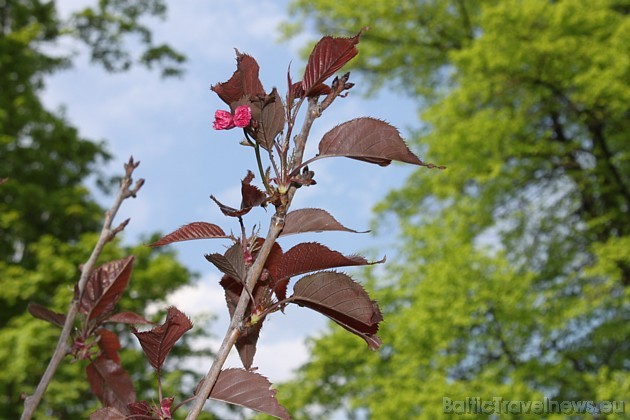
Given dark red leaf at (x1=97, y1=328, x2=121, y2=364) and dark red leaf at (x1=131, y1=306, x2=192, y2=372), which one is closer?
dark red leaf at (x1=131, y1=306, x2=192, y2=372)

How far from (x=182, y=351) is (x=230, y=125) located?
511 inches

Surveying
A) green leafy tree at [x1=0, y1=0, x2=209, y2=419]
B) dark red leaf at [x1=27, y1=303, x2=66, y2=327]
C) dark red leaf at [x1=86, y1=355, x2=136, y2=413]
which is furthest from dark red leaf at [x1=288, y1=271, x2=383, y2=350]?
green leafy tree at [x1=0, y1=0, x2=209, y2=419]

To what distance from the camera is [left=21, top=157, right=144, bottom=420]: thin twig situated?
164cm

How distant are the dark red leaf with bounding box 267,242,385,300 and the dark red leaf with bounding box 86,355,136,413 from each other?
713mm

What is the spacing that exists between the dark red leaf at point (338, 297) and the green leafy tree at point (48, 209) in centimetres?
1074

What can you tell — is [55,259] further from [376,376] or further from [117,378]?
[117,378]

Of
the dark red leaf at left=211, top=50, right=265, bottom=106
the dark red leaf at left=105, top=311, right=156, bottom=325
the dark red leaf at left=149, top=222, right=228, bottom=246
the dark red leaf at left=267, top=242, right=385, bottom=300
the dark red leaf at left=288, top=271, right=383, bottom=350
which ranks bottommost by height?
the dark red leaf at left=288, top=271, right=383, bottom=350

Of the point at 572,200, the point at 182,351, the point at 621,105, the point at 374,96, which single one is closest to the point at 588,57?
the point at 621,105

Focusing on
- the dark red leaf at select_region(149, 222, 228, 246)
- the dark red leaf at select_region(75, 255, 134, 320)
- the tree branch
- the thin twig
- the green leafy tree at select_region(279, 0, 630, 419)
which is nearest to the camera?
the tree branch

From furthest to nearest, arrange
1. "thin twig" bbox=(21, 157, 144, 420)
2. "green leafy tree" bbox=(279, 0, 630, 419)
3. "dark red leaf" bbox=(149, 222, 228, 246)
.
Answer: "green leafy tree" bbox=(279, 0, 630, 419), "thin twig" bbox=(21, 157, 144, 420), "dark red leaf" bbox=(149, 222, 228, 246)

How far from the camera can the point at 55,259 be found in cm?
1238

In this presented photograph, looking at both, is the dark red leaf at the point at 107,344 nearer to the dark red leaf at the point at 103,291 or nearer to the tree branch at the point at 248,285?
the dark red leaf at the point at 103,291

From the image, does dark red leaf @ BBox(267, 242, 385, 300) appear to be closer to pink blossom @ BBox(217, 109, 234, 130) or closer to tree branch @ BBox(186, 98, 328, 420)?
tree branch @ BBox(186, 98, 328, 420)

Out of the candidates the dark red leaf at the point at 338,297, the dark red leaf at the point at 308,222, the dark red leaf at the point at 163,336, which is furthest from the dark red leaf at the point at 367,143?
the dark red leaf at the point at 163,336
